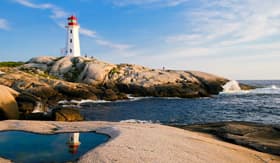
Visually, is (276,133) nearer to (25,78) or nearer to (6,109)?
(6,109)

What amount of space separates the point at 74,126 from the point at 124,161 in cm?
944

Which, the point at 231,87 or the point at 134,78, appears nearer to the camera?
the point at 134,78

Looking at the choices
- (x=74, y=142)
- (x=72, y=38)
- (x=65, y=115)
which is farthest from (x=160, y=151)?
Answer: (x=72, y=38)

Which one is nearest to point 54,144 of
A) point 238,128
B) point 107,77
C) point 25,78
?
point 238,128

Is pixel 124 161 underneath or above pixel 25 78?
underneath

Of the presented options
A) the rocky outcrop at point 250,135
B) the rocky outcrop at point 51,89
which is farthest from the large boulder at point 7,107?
the rocky outcrop at point 51,89

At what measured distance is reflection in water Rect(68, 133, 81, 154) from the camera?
1314 cm

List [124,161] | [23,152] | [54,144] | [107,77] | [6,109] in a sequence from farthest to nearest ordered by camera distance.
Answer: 1. [107,77]
2. [6,109]
3. [54,144]
4. [23,152]
5. [124,161]

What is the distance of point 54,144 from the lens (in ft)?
47.1

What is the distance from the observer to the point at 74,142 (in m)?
14.8

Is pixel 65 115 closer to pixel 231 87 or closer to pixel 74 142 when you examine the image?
pixel 74 142

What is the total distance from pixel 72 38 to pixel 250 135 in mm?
69488

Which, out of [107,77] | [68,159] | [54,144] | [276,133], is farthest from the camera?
[107,77]

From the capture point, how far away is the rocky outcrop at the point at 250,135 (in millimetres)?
15358
